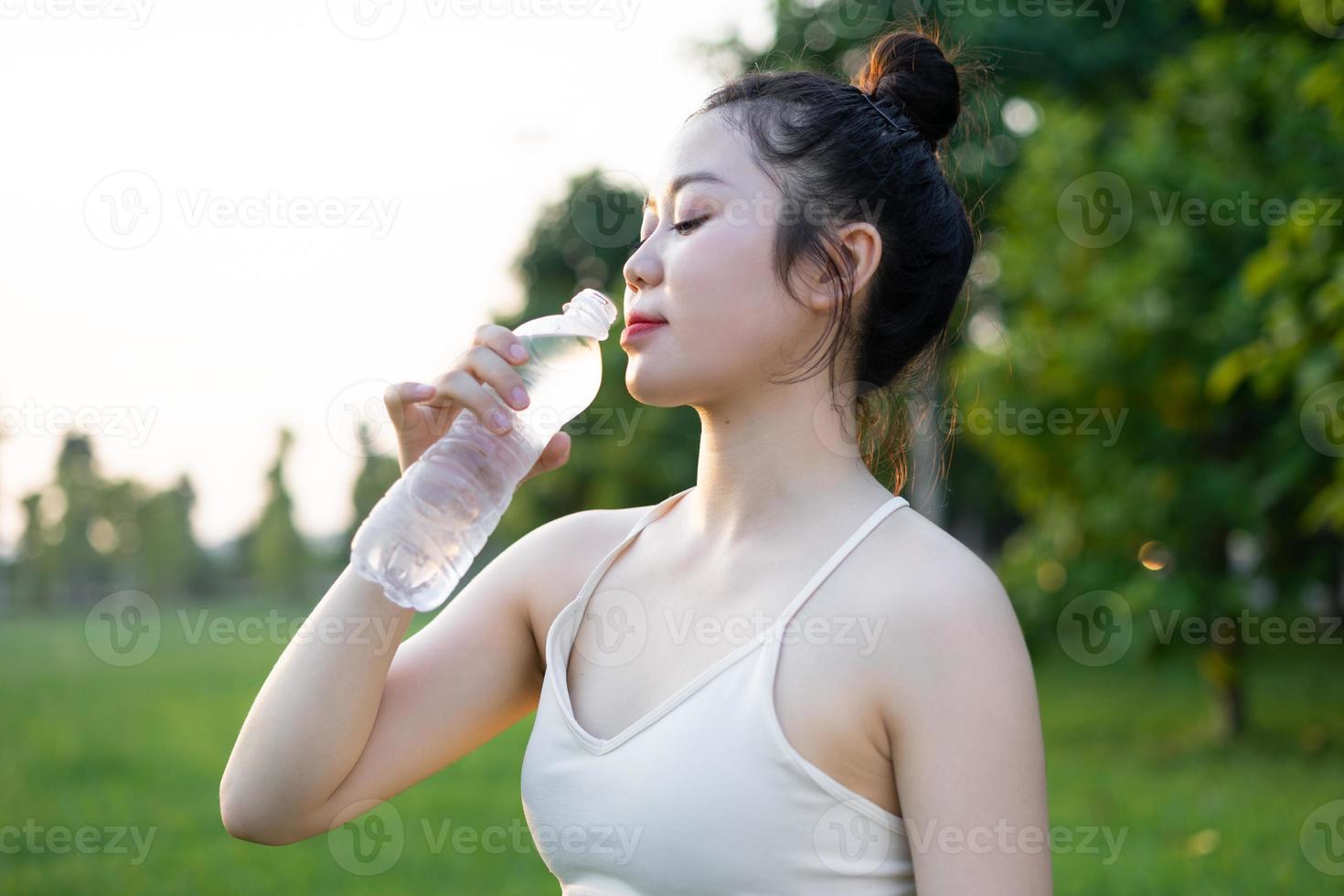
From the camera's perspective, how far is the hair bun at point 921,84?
211 centimetres

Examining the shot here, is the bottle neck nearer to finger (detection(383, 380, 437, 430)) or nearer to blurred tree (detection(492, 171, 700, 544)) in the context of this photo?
finger (detection(383, 380, 437, 430))

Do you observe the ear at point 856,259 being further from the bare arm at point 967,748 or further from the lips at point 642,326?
the bare arm at point 967,748

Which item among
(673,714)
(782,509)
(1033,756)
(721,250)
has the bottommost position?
(1033,756)

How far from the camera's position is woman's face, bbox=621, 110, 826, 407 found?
5.80 feet

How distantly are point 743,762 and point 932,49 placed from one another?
1.32 m

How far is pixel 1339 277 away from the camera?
10.7ft

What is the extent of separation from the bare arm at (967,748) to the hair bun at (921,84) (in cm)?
92

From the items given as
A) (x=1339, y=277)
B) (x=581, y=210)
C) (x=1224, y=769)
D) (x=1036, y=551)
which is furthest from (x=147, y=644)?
(x=1339, y=277)

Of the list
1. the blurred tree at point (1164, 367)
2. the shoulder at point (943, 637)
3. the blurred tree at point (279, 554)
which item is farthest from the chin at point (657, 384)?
the blurred tree at point (279, 554)

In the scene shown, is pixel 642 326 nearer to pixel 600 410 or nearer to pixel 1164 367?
pixel 1164 367

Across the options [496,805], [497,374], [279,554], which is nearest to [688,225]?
[497,374]

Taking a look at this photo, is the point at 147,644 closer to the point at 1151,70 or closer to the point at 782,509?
the point at 1151,70

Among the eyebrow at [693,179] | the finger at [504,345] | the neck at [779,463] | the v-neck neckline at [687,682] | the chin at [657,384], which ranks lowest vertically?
the v-neck neckline at [687,682]

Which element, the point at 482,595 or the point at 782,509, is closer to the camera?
the point at 782,509
